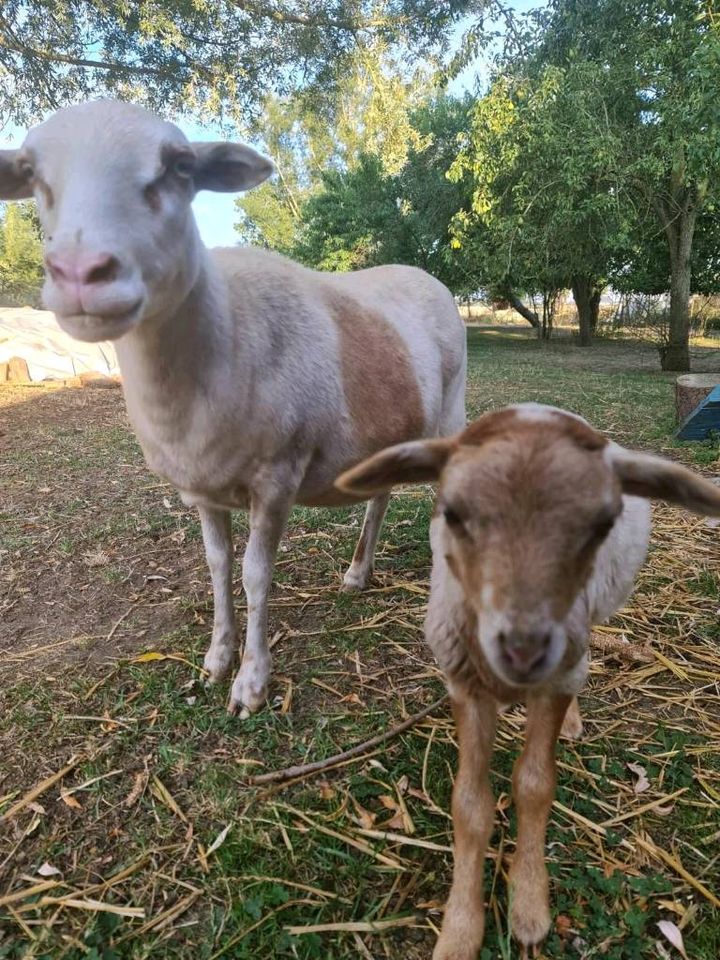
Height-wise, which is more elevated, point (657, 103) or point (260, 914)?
point (657, 103)

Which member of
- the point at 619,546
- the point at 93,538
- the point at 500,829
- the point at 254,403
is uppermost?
the point at 254,403

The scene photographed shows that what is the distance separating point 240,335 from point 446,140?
2152cm

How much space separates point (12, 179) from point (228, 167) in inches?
30.7

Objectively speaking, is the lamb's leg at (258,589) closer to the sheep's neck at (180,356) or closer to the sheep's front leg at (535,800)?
the sheep's neck at (180,356)

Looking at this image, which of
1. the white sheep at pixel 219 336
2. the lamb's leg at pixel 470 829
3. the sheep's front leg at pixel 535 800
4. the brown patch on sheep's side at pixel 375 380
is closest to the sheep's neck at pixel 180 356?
the white sheep at pixel 219 336

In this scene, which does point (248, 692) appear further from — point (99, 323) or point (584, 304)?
point (584, 304)

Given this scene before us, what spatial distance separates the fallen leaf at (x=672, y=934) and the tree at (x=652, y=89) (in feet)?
32.4

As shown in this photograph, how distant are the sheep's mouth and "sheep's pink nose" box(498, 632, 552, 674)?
1.43m

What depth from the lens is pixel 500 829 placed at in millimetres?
2139

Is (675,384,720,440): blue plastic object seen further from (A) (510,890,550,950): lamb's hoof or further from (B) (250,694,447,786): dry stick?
(A) (510,890,550,950): lamb's hoof

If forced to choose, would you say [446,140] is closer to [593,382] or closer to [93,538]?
[593,382]

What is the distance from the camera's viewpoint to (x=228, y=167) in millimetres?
2455

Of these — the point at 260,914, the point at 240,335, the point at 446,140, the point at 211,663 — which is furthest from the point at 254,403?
the point at 446,140

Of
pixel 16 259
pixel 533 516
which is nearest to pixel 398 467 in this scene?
pixel 533 516
